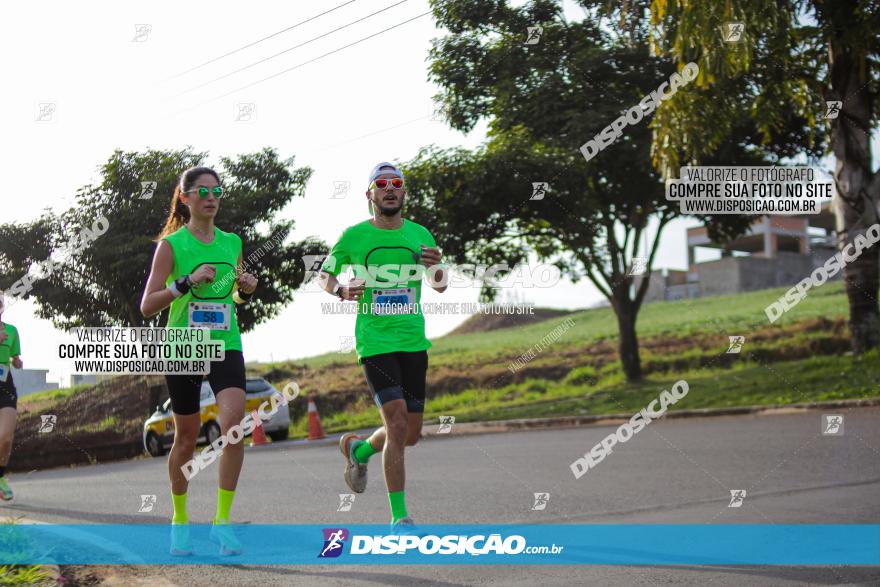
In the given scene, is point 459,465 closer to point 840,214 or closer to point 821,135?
point 840,214

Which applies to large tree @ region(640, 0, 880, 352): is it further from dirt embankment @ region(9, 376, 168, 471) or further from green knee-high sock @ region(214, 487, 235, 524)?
green knee-high sock @ region(214, 487, 235, 524)

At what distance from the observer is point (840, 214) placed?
16.4 m

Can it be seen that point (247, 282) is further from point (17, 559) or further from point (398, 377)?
point (17, 559)

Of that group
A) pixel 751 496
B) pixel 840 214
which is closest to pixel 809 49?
pixel 840 214

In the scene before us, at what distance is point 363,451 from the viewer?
5.99m

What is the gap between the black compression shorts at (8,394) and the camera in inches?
352

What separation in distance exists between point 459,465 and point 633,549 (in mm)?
5703

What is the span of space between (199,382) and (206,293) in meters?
0.49

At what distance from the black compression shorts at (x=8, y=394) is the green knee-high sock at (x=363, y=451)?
14.9 ft

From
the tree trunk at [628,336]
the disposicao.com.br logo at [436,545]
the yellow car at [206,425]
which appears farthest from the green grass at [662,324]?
the disposicao.com.br logo at [436,545]

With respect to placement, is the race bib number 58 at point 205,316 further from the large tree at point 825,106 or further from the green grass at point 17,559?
the large tree at point 825,106

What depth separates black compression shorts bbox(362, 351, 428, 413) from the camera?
5473 millimetres

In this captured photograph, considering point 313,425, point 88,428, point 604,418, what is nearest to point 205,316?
point 604,418

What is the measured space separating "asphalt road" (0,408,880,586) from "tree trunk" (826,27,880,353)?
3592 mm
